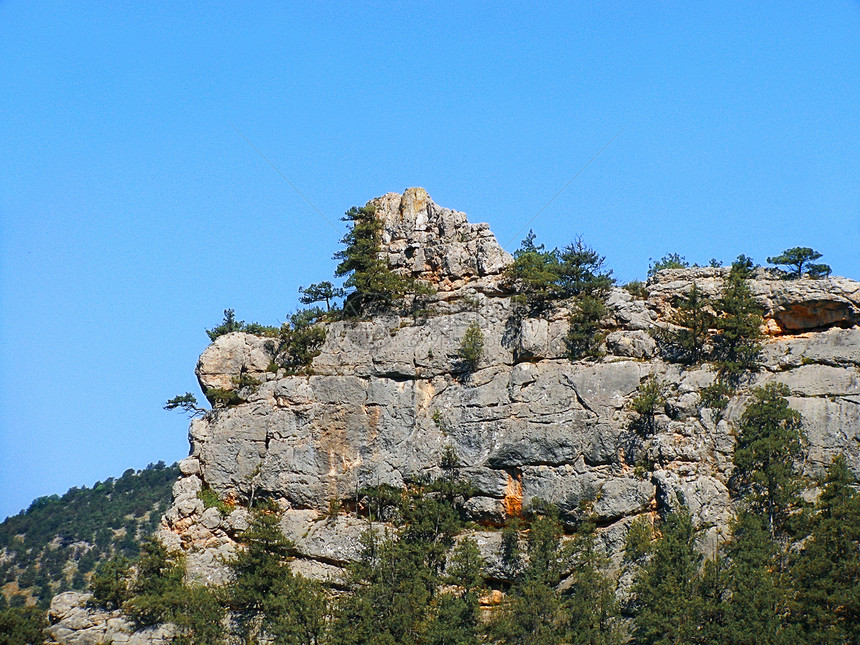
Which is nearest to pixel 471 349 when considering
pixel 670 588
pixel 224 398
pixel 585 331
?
pixel 585 331

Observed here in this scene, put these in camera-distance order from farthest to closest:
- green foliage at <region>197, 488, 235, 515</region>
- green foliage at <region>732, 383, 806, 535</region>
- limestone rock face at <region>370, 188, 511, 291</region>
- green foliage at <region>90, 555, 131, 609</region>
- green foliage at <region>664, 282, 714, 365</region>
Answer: limestone rock face at <region>370, 188, 511, 291</region>
green foliage at <region>197, 488, 235, 515</region>
green foliage at <region>664, 282, 714, 365</region>
green foliage at <region>90, 555, 131, 609</region>
green foliage at <region>732, 383, 806, 535</region>

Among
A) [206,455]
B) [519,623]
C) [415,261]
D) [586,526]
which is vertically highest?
[415,261]

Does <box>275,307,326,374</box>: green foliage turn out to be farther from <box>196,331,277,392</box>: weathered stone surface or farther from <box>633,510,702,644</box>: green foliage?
<box>633,510,702,644</box>: green foliage

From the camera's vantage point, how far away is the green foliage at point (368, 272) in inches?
2167

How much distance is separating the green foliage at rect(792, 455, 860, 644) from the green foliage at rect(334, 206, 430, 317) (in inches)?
755

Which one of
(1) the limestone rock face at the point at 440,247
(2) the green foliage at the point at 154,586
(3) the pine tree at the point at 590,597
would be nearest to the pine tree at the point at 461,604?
(3) the pine tree at the point at 590,597

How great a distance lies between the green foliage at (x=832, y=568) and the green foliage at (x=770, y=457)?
1268mm

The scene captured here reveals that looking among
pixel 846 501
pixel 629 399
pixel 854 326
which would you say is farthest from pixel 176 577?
pixel 854 326

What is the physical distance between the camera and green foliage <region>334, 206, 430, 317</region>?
55031 mm

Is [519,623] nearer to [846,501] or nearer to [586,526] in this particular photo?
[586,526]

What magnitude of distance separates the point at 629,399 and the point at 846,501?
30.2ft

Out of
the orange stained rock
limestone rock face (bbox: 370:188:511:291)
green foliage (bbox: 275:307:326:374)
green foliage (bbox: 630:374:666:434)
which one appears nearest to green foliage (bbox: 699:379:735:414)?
green foliage (bbox: 630:374:666:434)

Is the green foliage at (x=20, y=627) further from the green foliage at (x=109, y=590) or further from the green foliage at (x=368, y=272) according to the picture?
the green foliage at (x=368, y=272)

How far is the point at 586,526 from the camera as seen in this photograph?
47719mm
